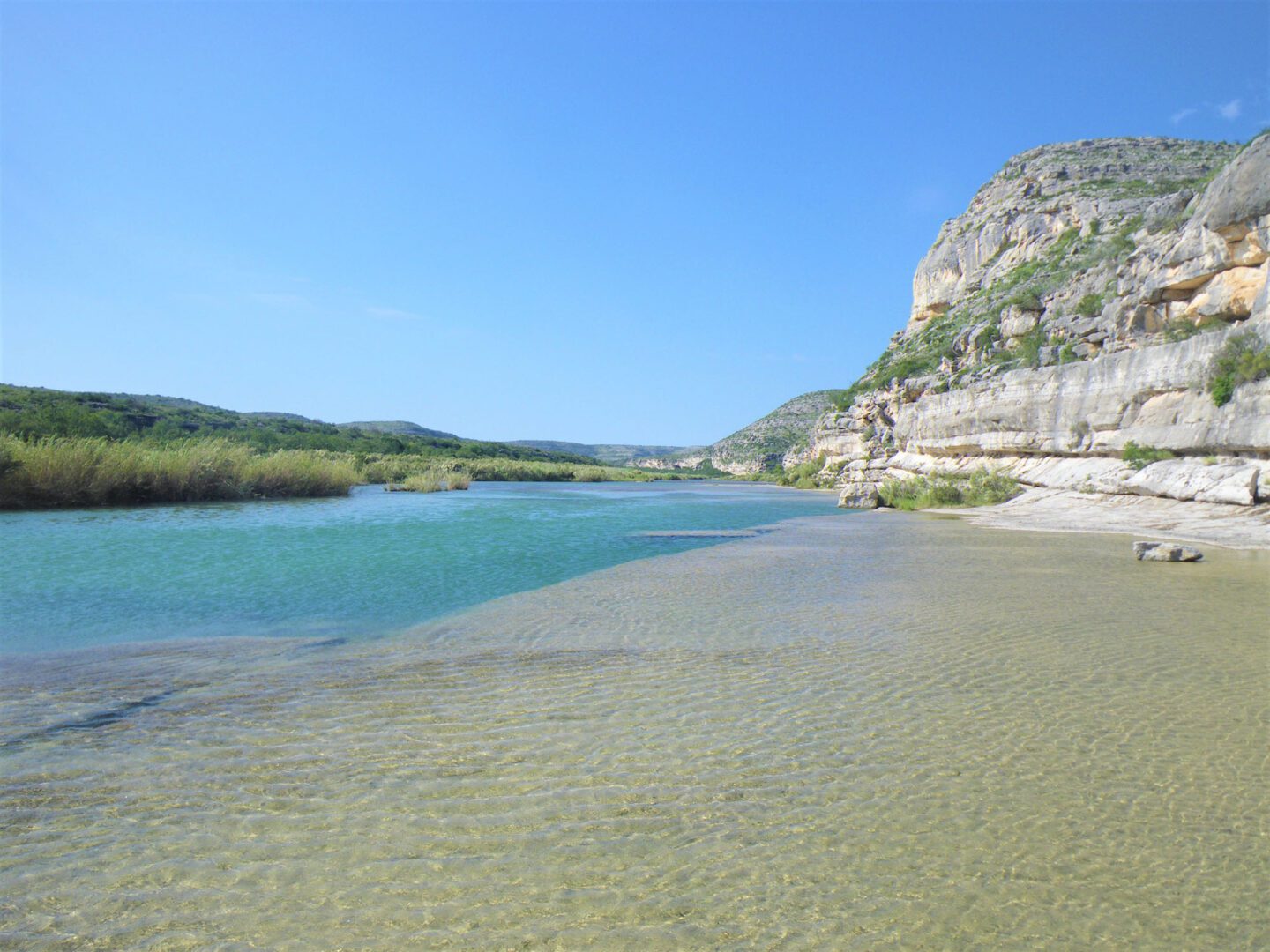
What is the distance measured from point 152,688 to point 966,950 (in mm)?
6145

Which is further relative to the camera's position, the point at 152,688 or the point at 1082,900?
the point at 152,688

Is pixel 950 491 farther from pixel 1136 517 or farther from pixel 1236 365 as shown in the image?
pixel 1236 365

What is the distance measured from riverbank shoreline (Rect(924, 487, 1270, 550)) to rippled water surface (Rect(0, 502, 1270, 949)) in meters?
10.1

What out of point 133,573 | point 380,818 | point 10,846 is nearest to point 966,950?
point 380,818

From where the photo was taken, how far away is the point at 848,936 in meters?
2.74

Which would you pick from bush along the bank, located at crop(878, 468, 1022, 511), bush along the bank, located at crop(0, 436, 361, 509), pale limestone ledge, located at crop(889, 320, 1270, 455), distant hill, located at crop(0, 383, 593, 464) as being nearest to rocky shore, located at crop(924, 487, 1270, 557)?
pale limestone ledge, located at crop(889, 320, 1270, 455)

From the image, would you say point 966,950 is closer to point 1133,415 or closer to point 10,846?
point 10,846

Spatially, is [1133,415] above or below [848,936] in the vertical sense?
above

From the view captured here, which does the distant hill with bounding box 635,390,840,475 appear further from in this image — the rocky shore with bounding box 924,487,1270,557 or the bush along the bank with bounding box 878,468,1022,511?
the rocky shore with bounding box 924,487,1270,557

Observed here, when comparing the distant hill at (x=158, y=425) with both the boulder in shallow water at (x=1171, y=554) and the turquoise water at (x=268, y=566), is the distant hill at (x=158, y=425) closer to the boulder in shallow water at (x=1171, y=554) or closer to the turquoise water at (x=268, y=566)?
the turquoise water at (x=268, y=566)

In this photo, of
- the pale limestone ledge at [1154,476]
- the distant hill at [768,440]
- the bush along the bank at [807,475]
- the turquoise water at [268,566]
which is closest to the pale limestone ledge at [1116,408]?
the pale limestone ledge at [1154,476]

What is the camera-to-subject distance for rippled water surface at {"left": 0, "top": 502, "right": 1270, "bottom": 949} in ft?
9.39

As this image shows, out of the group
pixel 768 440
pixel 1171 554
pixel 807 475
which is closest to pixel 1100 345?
pixel 1171 554

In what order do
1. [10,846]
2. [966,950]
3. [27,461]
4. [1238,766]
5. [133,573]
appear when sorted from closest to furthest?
1. [966,950]
2. [10,846]
3. [1238,766]
4. [133,573]
5. [27,461]
